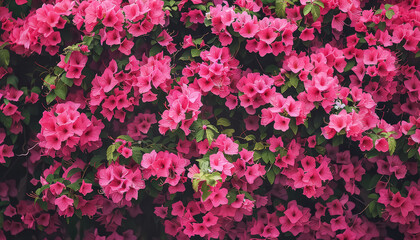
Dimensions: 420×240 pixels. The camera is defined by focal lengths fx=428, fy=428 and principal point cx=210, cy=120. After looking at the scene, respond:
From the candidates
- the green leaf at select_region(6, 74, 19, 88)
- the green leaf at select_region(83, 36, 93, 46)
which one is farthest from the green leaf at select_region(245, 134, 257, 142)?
the green leaf at select_region(6, 74, 19, 88)

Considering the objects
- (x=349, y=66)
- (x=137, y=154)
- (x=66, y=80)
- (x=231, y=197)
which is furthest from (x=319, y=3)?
(x=66, y=80)

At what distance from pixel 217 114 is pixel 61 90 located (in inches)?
31.4

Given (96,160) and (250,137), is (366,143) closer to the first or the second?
(250,137)

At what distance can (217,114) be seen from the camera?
222 cm

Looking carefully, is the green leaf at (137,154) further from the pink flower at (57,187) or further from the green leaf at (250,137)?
the green leaf at (250,137)

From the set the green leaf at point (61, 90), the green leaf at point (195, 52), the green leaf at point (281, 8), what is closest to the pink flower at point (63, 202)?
the green leaf at point (61, 90)

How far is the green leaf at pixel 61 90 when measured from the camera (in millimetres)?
2139

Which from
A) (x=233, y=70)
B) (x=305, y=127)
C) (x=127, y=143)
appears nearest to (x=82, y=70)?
(x=127, y=143)

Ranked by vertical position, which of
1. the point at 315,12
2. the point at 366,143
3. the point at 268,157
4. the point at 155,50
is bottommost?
the point at 268,157

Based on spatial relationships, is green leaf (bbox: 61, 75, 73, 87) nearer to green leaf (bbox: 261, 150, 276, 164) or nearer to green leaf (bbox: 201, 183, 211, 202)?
green leaf (bbox: 201, 183, 211, 202)

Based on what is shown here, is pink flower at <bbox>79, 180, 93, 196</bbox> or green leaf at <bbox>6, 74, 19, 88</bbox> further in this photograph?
green leaf at <bbox>6, 74, 19, 88</bbox>

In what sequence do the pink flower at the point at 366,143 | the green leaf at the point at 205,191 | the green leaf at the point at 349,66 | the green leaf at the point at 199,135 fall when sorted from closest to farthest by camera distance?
the green leaf at the point at 205,191, the green leaf at the point at 199,135, the pink flower at the point at 366,143, the green leaf at the point at 349,66

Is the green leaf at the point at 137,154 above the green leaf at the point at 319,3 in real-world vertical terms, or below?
below

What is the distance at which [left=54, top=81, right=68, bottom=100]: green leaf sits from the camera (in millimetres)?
2139
